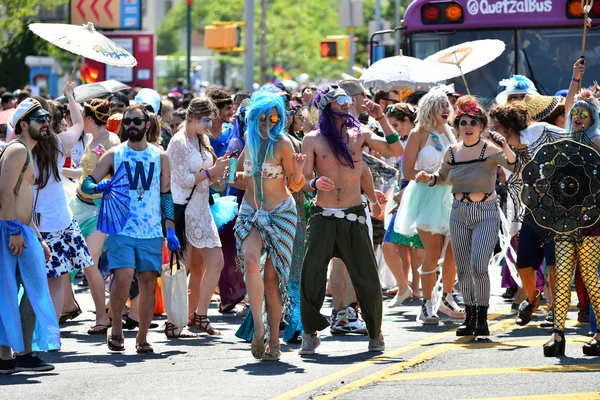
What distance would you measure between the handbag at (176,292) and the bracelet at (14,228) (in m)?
1.73

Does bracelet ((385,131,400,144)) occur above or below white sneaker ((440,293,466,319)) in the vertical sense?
above

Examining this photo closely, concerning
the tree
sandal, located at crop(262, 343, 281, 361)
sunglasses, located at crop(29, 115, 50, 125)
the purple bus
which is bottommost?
sandal, located at crop(262, 343, 281, 361)

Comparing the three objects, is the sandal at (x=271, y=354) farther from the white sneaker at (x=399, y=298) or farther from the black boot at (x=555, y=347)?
A: the white sneaker at (x=399, y=298)

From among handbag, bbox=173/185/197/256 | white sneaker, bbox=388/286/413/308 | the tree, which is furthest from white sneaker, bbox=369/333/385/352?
the tree

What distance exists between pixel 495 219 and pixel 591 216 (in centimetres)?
125

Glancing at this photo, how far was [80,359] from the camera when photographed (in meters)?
9.71

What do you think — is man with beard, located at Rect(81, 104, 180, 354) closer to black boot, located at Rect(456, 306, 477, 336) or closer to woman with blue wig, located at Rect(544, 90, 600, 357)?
black boot, located at Rect(456, 306, 477, 336)

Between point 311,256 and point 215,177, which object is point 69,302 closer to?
point 215,177

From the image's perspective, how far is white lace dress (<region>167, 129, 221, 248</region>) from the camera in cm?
1091

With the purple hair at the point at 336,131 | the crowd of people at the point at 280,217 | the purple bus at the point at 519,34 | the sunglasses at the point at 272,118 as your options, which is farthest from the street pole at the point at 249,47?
the sunglasses at the point at 272,118

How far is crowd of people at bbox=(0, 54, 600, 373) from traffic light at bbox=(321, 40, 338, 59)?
2063 centimetres

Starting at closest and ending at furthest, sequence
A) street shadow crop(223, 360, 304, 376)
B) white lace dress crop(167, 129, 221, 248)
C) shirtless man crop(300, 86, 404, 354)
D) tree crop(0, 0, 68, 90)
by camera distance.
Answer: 1. street shadow crop(223, 360, 304, 376)
2. shirtless man crop(300, 86, 404, 354)
3. white lace dress crop(167, 129, 221, 248)
4. tree crop(0, 0, 68, 90)

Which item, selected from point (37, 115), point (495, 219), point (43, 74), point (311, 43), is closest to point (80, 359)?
point (37, 115)

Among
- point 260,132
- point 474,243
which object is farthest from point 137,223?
point 474,243
